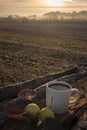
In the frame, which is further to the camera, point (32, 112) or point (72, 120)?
point (72, 120)

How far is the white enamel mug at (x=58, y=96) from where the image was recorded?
3035mm

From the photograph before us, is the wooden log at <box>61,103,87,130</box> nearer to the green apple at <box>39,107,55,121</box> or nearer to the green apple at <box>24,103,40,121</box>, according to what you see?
the green apple at <box>39,107,55,121</box>

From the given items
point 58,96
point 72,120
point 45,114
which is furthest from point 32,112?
point 72,120

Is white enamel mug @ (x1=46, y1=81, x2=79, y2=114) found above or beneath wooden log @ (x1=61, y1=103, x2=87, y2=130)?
above

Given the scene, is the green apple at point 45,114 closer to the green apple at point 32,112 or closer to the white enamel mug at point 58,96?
the green apple at point 32,112

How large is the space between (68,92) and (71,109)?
0.28 m

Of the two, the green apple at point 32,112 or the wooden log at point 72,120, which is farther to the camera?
the wooden log at point 72,120

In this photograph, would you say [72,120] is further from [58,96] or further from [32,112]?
[32,112]

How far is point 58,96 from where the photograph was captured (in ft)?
9.98

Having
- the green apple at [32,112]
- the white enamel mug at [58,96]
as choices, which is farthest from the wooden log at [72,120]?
the green apple at [32,112]

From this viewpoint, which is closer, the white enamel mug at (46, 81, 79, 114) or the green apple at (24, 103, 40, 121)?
the green apple at (24, 103, 40, 121)

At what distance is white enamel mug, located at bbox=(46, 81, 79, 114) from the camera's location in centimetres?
304

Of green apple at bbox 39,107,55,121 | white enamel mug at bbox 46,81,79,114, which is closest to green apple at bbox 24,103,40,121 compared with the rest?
green apple at bbox 39,107,55,121

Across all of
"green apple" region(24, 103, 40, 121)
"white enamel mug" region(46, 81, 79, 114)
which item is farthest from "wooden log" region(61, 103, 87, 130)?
"green apple" region(24, 103, 40, 121)
